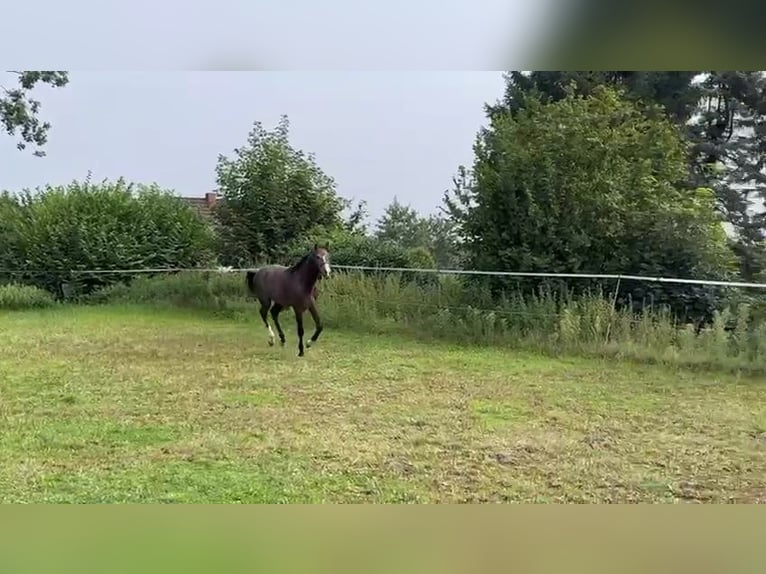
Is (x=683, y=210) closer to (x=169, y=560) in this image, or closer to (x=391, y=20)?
(x=391, y=20)

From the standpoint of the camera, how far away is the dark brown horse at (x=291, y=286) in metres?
2.82

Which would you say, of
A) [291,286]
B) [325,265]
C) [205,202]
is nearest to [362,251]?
[325,265]

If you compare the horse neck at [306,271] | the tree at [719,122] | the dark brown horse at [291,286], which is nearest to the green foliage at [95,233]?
the dark brown horse at [291,286]

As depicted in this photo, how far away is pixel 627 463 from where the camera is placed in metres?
2.52

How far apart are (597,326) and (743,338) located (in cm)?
52

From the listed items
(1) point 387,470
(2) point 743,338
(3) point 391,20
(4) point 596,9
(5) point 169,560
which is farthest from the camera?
(2) point 743,338

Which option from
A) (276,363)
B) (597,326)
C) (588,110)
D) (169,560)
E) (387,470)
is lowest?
(169,560)

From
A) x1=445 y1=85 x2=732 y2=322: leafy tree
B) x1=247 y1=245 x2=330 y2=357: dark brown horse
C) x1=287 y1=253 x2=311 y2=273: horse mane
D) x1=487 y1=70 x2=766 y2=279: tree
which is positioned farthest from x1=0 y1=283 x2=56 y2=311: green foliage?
x1=487 y1=70 x2=766 y2=279: tree

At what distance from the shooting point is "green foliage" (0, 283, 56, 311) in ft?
9.30

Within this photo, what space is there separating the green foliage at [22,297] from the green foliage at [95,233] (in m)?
0.03

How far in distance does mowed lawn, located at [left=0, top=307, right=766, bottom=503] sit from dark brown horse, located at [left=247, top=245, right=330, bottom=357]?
0.17 feet

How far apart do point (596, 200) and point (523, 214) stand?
0.28m

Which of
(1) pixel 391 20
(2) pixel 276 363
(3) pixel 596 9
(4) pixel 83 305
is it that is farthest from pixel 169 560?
(3) pixel 596 9

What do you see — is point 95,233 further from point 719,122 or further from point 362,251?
point 719,122
